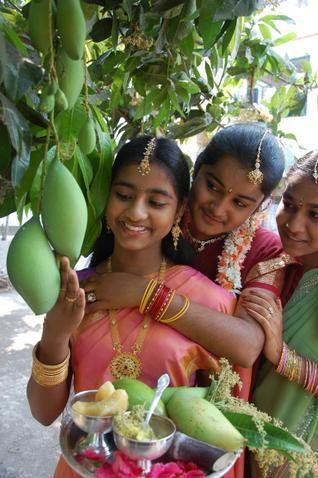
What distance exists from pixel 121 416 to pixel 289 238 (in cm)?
71

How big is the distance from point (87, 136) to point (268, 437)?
624mm

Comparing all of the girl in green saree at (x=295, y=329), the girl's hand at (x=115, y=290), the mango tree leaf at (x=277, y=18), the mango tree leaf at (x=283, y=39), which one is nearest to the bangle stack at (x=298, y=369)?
the girl in green saree at (x=295, y=329)

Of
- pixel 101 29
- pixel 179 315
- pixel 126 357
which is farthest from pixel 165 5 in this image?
pixel 126 357

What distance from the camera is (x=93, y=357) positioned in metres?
1.23

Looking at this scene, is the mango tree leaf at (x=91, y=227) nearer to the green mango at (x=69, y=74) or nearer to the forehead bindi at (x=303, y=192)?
the green mango at (x=69, y=74)

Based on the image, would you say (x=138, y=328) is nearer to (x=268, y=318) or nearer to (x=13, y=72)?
(x=268, y=318)

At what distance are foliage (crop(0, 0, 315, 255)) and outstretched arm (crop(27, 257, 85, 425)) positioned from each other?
16 centimetres

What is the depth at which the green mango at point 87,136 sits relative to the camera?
81 centimetres

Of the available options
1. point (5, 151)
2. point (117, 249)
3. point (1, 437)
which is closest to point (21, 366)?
point (1, 437)

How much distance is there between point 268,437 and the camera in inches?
35.7

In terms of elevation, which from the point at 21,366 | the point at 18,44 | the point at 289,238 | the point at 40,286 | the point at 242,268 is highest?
the point at 18,44

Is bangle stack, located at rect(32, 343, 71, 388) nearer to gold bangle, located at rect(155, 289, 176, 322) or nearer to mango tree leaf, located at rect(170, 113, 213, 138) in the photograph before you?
gold bangle, located at rect(155, 289, 176, 322)

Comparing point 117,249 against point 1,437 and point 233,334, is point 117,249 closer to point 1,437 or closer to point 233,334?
point 233,334

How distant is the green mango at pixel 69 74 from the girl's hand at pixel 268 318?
0.75 m
